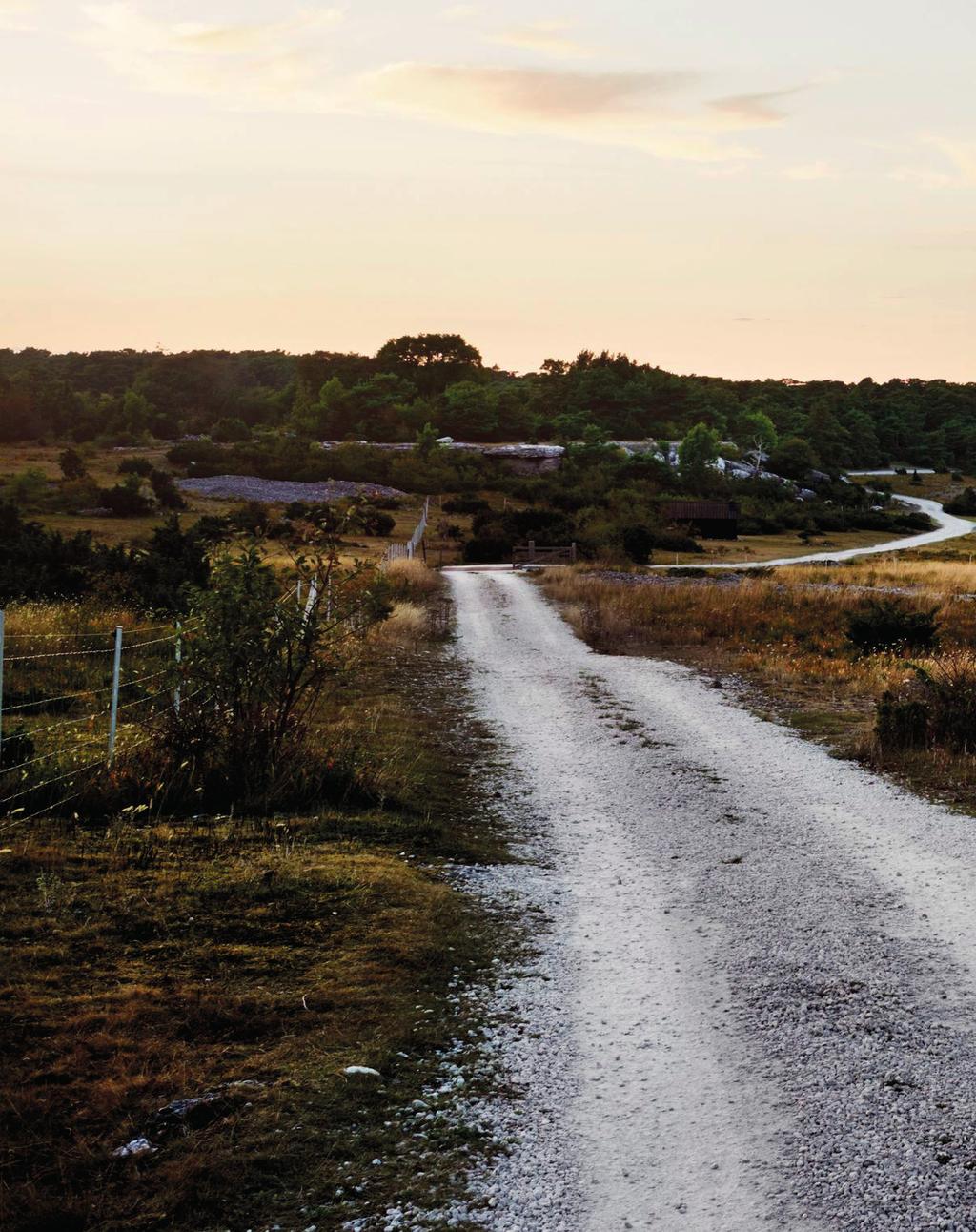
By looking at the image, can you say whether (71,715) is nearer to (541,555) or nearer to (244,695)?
(244,695)

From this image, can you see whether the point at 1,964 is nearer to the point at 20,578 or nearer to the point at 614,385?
the point at 20,578

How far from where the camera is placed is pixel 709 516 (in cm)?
6756

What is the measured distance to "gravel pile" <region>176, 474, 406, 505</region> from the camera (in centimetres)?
6234

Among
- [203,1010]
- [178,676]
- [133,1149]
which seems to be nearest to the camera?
[133,1149]

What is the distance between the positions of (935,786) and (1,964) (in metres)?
8.93

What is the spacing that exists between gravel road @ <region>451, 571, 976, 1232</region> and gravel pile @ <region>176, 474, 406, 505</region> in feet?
164

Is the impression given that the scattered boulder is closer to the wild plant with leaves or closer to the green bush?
the wild plant with leaves

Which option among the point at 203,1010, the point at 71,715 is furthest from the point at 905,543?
the point at 203,1010

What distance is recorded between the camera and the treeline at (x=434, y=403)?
103 meters

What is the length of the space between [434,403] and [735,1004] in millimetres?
115179

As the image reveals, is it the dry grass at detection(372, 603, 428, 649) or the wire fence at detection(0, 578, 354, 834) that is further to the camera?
the dry grass at detection(372, 603, 428, 649)

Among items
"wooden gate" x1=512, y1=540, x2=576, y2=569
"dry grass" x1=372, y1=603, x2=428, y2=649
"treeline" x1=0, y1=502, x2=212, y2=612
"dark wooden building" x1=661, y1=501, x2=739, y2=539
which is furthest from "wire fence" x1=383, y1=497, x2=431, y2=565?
"dark wooden building" x1=661, y1=501, x2=739, y2=539

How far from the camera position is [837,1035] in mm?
5824

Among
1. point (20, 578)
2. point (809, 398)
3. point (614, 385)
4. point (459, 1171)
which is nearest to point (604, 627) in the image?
point (20, 578)
